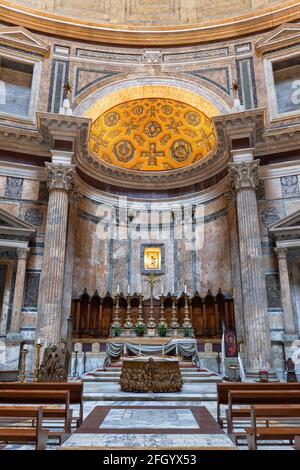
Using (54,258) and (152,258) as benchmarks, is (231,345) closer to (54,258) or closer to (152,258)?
(54,258)

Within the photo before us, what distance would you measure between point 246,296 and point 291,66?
11.0 metres

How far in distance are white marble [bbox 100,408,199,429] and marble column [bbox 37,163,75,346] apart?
5891 millimetres

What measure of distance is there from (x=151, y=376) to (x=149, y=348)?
3.51 metres

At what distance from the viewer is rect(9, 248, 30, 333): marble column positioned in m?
12.8

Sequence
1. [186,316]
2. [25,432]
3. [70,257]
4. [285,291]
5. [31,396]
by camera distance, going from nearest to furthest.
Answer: [25,432]
[31,396]
[285,291]
[186,316]
[70,257]

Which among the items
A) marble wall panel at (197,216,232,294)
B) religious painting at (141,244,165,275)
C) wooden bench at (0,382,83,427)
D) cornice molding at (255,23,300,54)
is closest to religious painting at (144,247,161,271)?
religious painting at (141,244,165,275)

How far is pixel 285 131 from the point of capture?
14.4 m

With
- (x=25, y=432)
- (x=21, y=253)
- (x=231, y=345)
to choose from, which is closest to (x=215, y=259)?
(x=231, y=345)

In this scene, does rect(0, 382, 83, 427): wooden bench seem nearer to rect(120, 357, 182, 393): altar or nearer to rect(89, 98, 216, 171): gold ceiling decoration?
rect(120, 357, 182, 393): altar

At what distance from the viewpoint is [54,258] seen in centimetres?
1252

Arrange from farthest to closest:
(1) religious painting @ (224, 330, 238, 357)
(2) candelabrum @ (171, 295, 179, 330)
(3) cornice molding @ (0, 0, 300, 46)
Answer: (3) cornice molding @ (0, 0, 300, 46) → (2) candelabrum @ (171, 295, 179, 330) → (1) religious painting @ (224, 330, 238, 357)

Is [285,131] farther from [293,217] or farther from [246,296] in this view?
[246,296]

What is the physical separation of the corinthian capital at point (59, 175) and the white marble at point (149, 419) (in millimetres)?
8801

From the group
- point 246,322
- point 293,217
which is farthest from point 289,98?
point 246,322
